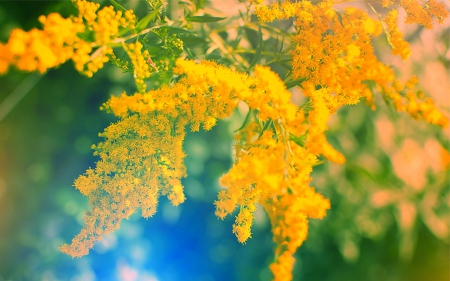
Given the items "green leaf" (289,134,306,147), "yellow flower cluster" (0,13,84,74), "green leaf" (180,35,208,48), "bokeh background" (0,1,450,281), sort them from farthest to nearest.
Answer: "bokeh background" (0,1,450,281), "green leaf" (180,35,208,48), "green leaf" (289,134,306,147), "yellow flower cluster" (0,13,84,74)

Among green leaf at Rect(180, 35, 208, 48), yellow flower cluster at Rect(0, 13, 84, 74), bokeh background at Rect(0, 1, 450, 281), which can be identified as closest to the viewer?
yellow flower cluster at Rect(0, 13, 84, 74)

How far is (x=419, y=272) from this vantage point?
31.9 inches

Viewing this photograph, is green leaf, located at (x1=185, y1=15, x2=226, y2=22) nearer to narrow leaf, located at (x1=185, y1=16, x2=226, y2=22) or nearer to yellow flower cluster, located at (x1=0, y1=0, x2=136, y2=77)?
narrow leaf, located at (x1=185, y1=16, x2=226, y2=22)

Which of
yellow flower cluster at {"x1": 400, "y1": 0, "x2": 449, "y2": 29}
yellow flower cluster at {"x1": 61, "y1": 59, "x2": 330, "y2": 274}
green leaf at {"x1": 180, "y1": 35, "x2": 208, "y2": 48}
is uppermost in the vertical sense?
yellow flower cluster at {"x1": 400, "y1": 0, "x2": 449, "y2": 29}

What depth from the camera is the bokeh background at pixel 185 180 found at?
662 millimetres

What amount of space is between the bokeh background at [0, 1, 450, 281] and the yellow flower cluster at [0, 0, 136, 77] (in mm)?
349

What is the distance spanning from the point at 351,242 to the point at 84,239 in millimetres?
537

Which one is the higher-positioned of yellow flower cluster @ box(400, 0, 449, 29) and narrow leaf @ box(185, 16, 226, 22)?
yellow flower cluster @ box(400, 0, 449, 29)

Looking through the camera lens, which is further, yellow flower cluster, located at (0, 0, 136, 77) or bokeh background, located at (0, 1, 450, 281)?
bokeh background, located at (0, 1, 450, 281)

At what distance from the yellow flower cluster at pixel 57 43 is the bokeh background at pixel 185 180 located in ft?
1.14

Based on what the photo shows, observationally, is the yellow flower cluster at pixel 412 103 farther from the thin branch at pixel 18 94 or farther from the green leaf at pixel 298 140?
the thin branch at pixel 18 94

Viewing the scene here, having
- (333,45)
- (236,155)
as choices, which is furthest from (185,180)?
(333,45)

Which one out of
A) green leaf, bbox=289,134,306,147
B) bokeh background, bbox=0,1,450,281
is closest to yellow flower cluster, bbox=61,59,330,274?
green leaf, bbox=289,134,306,147

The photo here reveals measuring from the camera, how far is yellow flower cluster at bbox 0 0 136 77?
0.92ft
